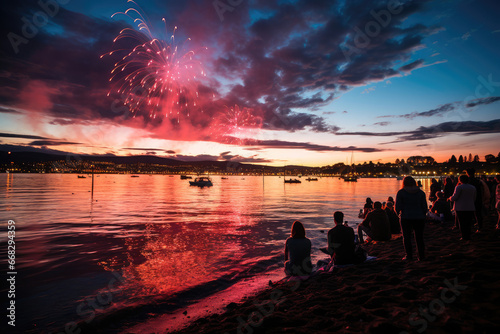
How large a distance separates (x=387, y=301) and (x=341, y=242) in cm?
253

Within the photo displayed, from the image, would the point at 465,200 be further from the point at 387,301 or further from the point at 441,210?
the point at 441,210

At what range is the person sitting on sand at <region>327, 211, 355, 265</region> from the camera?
7.76m

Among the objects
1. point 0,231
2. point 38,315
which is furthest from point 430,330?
point 0,231

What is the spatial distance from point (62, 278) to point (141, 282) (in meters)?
3.10

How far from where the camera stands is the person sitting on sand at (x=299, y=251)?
7774mm

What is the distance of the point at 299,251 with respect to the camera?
7.84 metres

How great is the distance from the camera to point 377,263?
8.38 metres

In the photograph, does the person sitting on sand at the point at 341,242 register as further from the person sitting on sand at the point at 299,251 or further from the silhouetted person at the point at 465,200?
the silhouetted person at the point at 465,200

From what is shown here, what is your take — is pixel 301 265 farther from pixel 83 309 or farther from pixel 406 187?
pixel 83 309

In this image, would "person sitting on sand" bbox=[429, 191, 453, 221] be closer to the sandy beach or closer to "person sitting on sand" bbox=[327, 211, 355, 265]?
the sandy beach

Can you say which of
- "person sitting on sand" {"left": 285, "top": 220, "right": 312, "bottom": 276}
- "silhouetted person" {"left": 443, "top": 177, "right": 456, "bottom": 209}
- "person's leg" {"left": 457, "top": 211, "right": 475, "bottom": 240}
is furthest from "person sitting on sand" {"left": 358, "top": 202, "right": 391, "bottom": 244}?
"silhouetted person" {"left": 443, "top": 177, "right": 456, "bottom": 209}

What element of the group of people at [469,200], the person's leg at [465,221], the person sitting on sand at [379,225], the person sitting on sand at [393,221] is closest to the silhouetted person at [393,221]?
the person sitting on sand at [393,221]

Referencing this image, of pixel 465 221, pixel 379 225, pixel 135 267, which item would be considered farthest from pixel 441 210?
pixel 135 267

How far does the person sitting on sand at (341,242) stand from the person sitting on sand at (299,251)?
0.73 m
